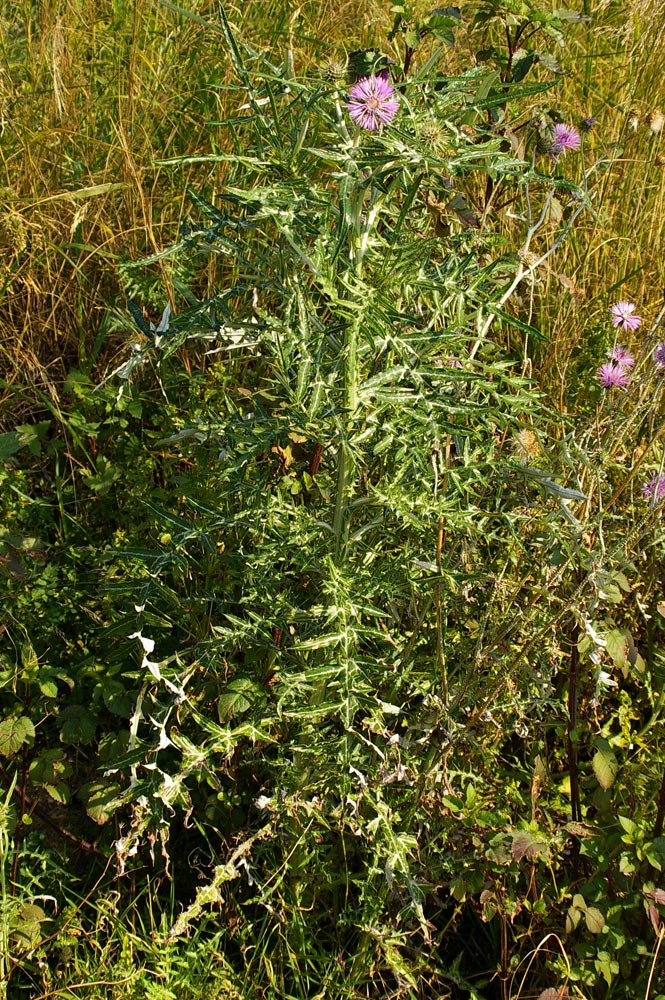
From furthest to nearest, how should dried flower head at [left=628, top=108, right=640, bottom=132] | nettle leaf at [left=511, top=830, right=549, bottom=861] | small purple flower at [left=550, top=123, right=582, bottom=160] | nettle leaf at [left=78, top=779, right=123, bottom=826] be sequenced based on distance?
dried flower head at [left=628, top=108, right=640, bottom=132] < small purple flower at [left=550, top=123, right=582, bottom=160] < nettle leaf at [left=78, top=779, right=123, bottom=826] < nettle leaf at [left=511, top=830, right=549, bottom=861]

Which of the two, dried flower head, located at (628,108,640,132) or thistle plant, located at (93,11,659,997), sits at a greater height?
dried flower head, located at (628,108,640,132)

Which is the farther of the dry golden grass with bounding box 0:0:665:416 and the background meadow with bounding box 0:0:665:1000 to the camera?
the dry golden grass with bounding box 0:0:665:416

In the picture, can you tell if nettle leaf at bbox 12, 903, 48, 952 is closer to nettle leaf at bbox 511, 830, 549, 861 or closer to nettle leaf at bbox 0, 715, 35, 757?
nettle leaf at bbox 0, 715, 35, 757

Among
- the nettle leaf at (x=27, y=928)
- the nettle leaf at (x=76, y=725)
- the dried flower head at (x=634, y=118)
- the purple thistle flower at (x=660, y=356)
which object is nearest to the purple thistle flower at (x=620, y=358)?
the purple thistle flower at (x=660, y=356)

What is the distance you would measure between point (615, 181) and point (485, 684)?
2.04 metres

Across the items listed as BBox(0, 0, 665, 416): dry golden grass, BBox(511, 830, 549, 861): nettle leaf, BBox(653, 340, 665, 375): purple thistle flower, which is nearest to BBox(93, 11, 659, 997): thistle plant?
BBox(511, 830, 549, 861): nettle leaf

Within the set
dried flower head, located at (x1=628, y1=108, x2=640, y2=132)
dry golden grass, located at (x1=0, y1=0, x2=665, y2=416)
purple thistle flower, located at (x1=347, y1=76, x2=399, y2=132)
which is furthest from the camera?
dry golden grass, located at (x1=0, y1=0, x2=665, y2=416)

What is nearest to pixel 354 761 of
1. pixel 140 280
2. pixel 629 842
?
pixel 629 842

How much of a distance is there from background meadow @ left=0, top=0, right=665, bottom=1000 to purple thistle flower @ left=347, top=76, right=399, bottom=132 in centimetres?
3

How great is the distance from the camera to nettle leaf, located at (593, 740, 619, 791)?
2.11m

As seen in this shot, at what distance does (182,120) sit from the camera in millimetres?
3119

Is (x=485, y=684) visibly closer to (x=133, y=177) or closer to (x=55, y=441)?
(x=55, y=441)

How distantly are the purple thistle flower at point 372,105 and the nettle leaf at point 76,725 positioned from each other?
54.8 inches

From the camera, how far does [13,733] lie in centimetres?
214
